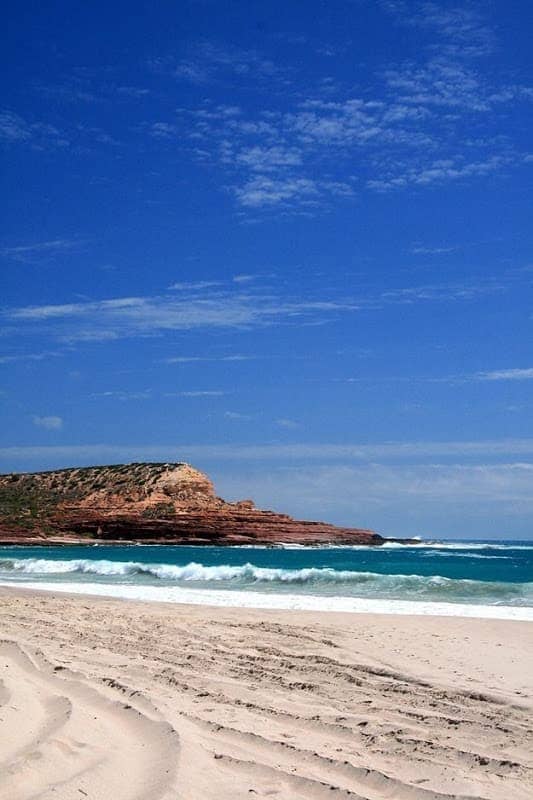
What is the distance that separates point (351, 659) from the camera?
872 cm

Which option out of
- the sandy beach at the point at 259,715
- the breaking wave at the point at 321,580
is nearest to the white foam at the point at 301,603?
the breaking wave at the point at 321,580

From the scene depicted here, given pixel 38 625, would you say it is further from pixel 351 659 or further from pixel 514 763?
pixel 514 763

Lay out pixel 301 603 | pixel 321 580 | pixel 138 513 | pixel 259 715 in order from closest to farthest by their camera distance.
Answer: pixel 259 715 → pixel 301 603 → pixel 321 580 → pixel 138 513

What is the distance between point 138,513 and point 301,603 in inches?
2529

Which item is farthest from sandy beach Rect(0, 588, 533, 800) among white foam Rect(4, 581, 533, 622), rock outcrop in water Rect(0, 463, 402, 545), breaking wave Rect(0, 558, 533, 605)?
rock outcrop in water Rect(0, 463, 402, 545)

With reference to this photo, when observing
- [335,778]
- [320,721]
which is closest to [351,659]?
[320,721]

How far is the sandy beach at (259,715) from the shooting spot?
4148mm

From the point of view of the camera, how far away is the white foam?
15.8m

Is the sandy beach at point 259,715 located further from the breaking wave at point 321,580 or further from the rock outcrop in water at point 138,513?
the rock outcrop in water at point 138,513

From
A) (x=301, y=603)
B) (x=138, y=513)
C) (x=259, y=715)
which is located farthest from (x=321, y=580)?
→ (x=138, y=513)

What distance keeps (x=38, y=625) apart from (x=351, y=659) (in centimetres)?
481

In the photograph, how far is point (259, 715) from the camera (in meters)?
5.80

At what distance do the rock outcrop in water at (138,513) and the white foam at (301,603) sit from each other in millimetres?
51345

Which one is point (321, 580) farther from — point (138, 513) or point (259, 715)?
point (138, 513)
